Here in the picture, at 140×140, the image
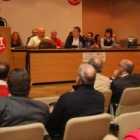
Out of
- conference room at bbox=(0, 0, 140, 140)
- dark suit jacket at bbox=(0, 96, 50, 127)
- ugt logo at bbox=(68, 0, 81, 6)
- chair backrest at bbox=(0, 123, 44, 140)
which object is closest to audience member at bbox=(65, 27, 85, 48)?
conference room at bbox=(0, 0, 140, 140)

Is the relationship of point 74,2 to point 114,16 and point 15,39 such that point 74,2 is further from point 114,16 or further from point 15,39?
point 15,39

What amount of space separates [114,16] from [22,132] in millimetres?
9401

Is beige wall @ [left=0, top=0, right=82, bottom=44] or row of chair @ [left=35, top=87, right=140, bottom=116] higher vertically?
beige wall @ [left=0, top=0, right=82, bottom=44]

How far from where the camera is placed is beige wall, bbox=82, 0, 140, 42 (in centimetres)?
973

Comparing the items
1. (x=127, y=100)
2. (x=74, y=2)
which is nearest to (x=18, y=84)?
(x=127, y=100)

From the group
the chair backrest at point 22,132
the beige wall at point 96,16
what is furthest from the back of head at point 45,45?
the beige wall at point 96,16

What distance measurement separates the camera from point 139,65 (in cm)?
643

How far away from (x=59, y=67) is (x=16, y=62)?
0.95 metres

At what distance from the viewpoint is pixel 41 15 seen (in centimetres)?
883

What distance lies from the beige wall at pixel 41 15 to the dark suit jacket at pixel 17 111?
265 inches

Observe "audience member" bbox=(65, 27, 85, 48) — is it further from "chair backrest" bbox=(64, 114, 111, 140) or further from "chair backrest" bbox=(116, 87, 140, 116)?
"chair backrest" bbox=(64, 114, 111, 140)

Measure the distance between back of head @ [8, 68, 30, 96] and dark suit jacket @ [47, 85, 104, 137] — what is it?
36 cm

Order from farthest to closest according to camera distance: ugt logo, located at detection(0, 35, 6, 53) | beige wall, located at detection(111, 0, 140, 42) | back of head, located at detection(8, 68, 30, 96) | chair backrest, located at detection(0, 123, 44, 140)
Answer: beige wall, located at detection(111, 0, 140, 42) → ugt logo, located at detection(0, 35, 6, 53) → back of head, located at detection(8, 68, 30, 96) → chair backrest, located at detection(0, 123, 44, 140)

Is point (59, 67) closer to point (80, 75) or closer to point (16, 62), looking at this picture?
point (16, 62)
